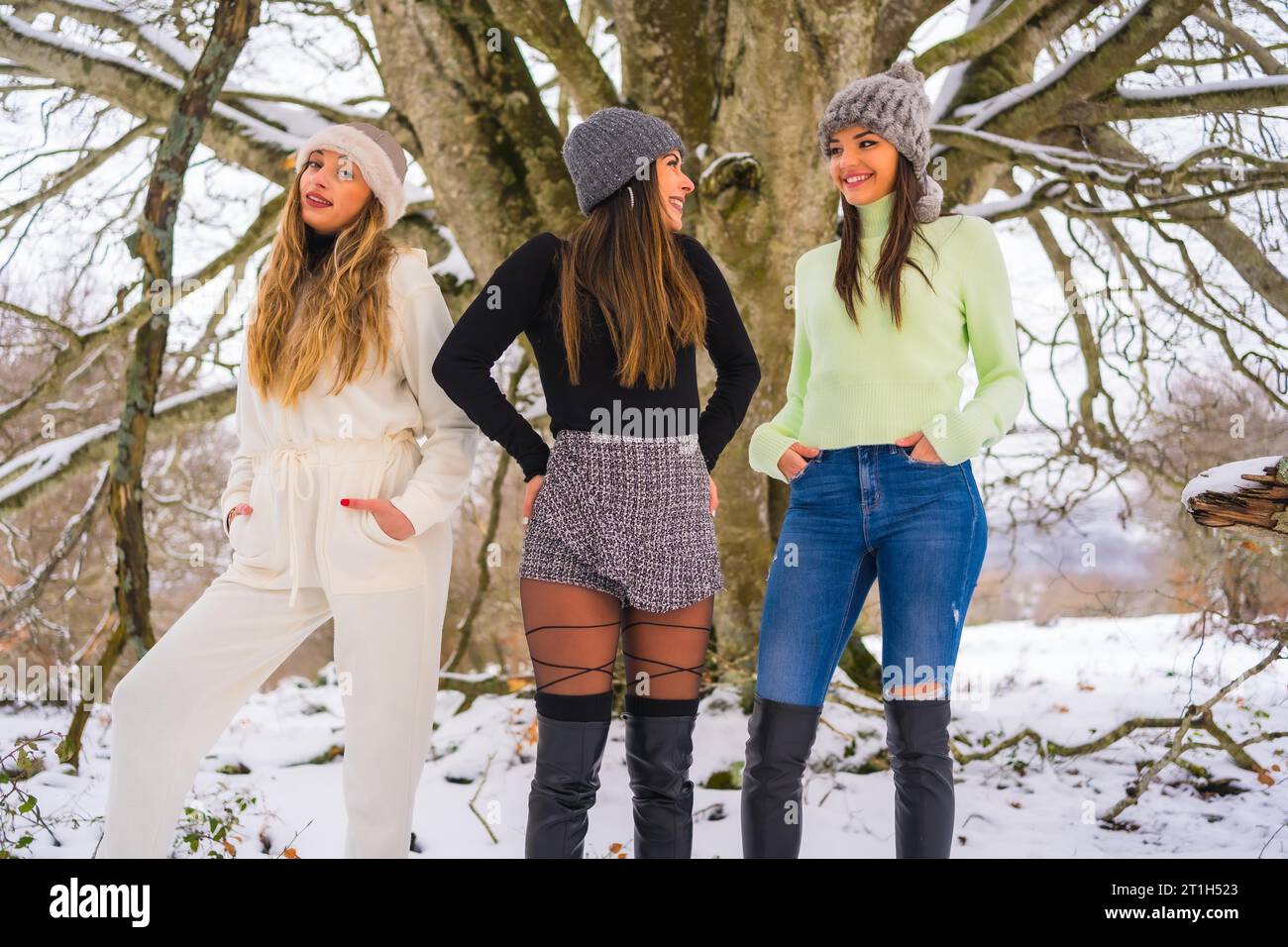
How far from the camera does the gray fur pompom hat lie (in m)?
2.43

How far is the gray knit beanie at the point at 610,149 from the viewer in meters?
2.27

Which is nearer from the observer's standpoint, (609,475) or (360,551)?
(609,475)

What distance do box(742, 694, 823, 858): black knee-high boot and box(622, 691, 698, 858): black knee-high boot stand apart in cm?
17

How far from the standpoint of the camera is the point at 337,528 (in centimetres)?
231

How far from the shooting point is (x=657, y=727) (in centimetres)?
216

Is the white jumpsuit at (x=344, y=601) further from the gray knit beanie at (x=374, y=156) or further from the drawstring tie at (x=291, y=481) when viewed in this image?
the gray knit beanie at (x=374, y=156)

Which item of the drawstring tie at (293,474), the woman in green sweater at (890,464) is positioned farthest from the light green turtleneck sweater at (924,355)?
the drawstring tie at (293,474)

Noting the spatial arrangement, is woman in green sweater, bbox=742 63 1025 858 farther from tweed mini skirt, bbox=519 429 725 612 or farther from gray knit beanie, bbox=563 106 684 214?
gray knit beanie, bbox=563 106 684 214

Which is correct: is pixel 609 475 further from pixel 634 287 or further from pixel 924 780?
pixel 924 780

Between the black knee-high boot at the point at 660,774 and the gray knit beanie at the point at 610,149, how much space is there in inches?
42.6

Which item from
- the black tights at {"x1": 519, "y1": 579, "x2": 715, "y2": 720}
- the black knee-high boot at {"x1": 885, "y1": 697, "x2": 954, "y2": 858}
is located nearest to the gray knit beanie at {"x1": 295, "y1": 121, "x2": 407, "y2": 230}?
the black tights at {"x1": 519, "y1": 579, "x2": 715, "y2": 720}

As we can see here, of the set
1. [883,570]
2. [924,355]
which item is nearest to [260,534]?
[883,570]

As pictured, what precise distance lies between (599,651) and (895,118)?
1379 millimetres
